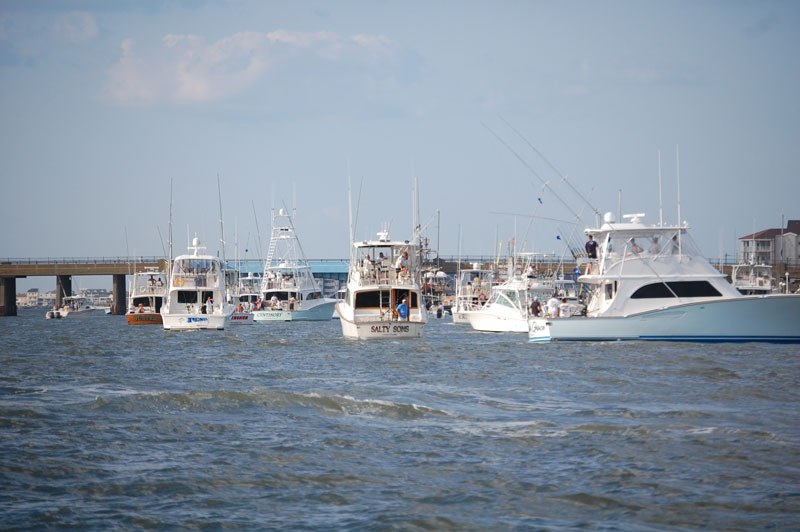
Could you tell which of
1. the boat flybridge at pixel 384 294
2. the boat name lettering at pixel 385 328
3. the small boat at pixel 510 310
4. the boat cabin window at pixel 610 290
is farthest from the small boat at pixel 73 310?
the boat cabin window at pixel 610 290

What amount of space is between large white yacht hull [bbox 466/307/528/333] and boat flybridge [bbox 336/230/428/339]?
8.97m

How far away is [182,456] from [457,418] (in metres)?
4.78

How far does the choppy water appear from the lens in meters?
9.02

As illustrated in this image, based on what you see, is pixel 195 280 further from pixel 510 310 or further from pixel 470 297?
pixel 470 297

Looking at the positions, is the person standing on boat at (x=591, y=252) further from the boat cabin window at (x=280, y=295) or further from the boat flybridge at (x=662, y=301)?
the boat cabin window at (x=280, y=295)

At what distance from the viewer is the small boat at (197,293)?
4925 centimetres

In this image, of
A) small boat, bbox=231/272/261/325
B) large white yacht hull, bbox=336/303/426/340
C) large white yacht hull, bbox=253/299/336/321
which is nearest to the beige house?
large white yacht hull, bbox=253/299/336/321

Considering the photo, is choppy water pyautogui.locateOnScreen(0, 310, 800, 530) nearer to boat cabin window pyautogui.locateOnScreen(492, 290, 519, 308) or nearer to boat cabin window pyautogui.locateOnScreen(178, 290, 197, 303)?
boat cabin window pyautogui.locateOnScreen(492, 290, 519, 308)

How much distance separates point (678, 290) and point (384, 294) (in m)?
11.5

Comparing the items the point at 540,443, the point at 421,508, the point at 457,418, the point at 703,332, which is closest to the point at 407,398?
the point at 457,418

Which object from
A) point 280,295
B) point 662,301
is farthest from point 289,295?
point 662,301

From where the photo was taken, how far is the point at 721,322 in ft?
99.4

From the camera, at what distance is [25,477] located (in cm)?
1063

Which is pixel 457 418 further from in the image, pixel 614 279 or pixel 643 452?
pixel 614 279
